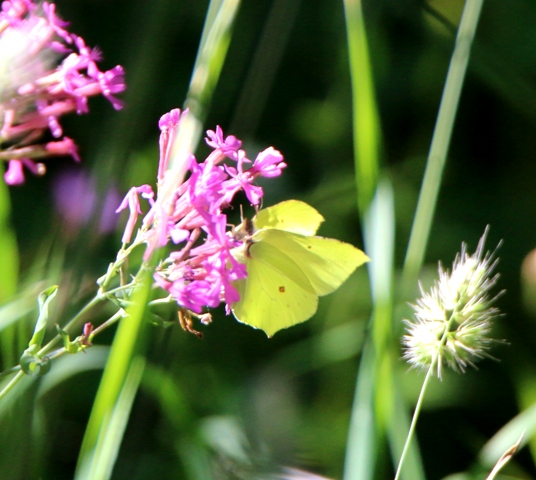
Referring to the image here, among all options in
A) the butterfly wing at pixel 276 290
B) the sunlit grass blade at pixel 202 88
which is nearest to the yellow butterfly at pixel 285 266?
the butterfly wing at pixel 276 290

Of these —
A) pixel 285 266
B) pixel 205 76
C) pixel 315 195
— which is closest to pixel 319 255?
pixel 285 266

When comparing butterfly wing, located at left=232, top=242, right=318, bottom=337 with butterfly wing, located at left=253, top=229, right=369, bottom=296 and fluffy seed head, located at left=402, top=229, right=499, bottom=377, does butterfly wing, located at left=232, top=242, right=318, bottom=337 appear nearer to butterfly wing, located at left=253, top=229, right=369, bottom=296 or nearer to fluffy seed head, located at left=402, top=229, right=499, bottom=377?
butterfly wing, located at left=253, top=229, right=369, bottom=296

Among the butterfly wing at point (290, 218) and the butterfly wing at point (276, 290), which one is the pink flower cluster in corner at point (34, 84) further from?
the butterfly wing at point (276, 290)

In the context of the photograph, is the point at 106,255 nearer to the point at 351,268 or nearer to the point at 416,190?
the point at 351,268

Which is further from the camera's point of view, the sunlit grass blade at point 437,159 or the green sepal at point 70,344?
the sunlit grass blade at point 437,159

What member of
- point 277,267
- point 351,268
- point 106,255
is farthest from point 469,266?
point 106,255

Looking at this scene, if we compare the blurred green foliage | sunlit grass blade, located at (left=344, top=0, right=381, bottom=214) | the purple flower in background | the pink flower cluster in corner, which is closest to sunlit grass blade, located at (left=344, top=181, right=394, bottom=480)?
sunlit grass blade, located at (left=344, top=0, right=381, bottom=214)
